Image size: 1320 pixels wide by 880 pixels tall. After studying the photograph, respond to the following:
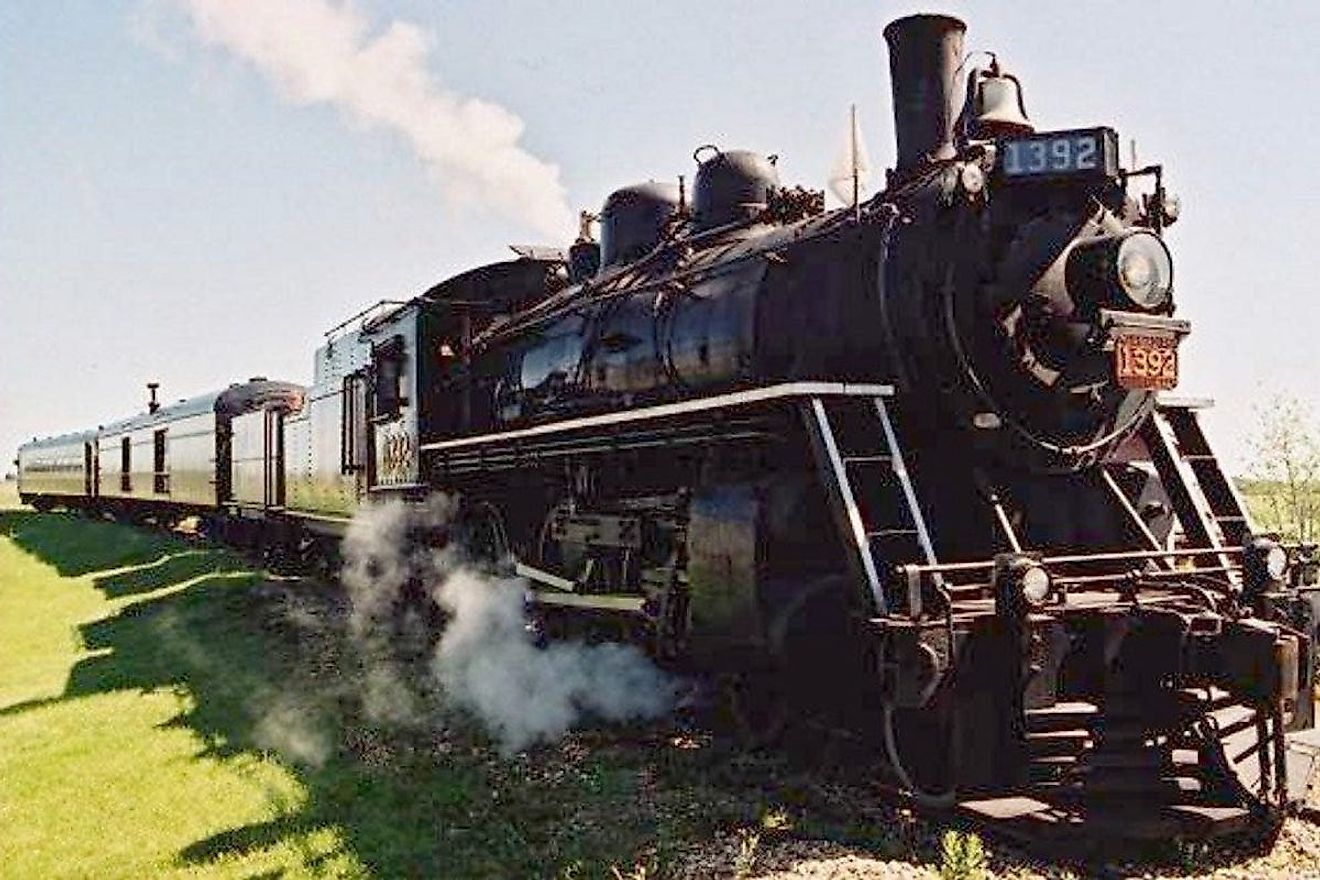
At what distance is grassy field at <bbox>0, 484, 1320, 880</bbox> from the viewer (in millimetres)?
5492

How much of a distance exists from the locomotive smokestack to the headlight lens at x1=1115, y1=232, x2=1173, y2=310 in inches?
54.1

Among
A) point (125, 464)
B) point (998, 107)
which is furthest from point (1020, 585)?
point (125, 464)

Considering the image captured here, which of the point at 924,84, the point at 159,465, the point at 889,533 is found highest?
the point at 924,84

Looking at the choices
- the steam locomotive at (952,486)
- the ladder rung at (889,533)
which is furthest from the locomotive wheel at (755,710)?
the ladder rung at (889,533)

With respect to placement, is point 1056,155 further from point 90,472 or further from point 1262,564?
point 90,472

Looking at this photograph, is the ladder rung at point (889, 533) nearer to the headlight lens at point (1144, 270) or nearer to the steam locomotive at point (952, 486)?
the steam locomotive at point (952, 486)

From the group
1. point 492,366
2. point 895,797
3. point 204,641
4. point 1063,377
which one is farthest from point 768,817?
point 204,641

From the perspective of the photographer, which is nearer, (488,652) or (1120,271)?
(1120,271)

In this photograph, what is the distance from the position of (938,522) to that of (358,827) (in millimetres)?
3533

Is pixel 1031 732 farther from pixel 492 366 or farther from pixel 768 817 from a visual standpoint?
pixel 492 366

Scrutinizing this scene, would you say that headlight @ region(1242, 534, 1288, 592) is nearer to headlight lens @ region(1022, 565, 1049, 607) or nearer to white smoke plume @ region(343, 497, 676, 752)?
headlight lens @ region(1022, 565, 1049, 607)

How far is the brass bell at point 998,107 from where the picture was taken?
664 cm

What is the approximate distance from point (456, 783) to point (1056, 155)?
16.0ft

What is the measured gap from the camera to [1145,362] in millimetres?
5918
